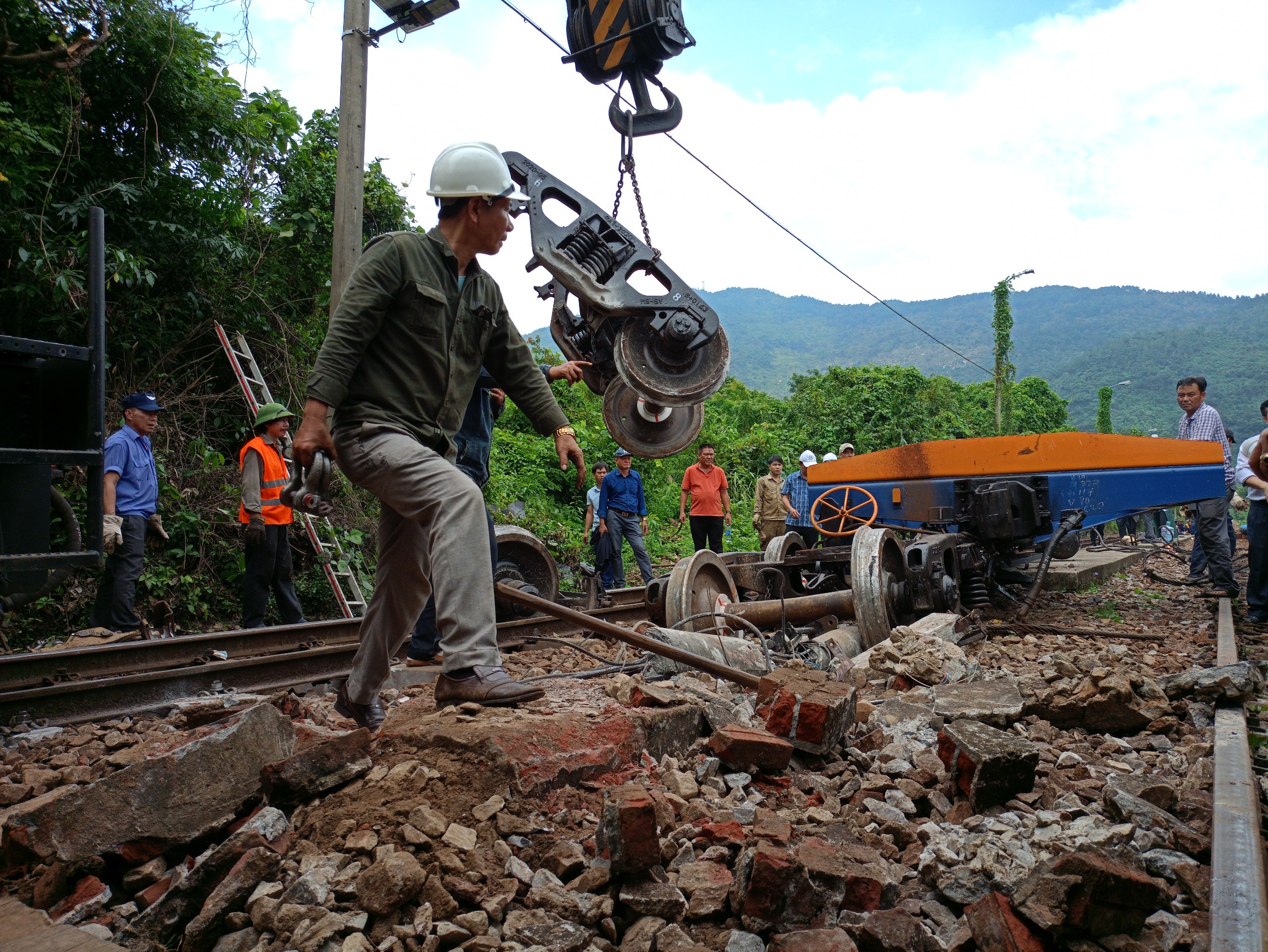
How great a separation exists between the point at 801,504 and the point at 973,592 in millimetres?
2339

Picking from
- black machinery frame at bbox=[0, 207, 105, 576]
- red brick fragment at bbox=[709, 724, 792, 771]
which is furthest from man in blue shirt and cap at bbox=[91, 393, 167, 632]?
red brick fragment at bbox=[709, 724, 792, 771]

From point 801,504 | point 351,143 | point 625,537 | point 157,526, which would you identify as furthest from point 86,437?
point 625,537

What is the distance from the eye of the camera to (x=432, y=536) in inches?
111

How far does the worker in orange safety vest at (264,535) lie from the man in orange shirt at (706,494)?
4968 mm

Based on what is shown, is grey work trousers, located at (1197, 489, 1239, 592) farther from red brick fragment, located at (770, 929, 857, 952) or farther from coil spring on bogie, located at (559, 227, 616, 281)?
red brick fragment, located at (770, 929, 857, 952)

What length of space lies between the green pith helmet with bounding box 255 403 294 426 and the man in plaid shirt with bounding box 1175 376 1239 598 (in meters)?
8.03

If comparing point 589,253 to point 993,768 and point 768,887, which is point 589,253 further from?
point 768,887

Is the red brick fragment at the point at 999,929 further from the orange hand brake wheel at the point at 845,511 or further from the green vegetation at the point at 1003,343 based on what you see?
the green vegetation at the point at 1003,343

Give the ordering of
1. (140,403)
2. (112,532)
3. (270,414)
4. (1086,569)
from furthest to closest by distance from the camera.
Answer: (1086,569)
(270,414)
(140,403)
(112,532)

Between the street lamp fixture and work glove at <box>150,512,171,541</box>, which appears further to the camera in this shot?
the street lamp fixture

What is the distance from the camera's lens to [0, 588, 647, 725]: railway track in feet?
13.6

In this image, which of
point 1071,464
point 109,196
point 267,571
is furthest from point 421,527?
point 109,196

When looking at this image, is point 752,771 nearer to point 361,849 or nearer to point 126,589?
point 361,849

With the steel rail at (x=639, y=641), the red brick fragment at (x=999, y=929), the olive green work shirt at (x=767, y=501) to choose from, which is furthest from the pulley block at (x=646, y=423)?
the olive green work shirt at (x=767, y=501)
